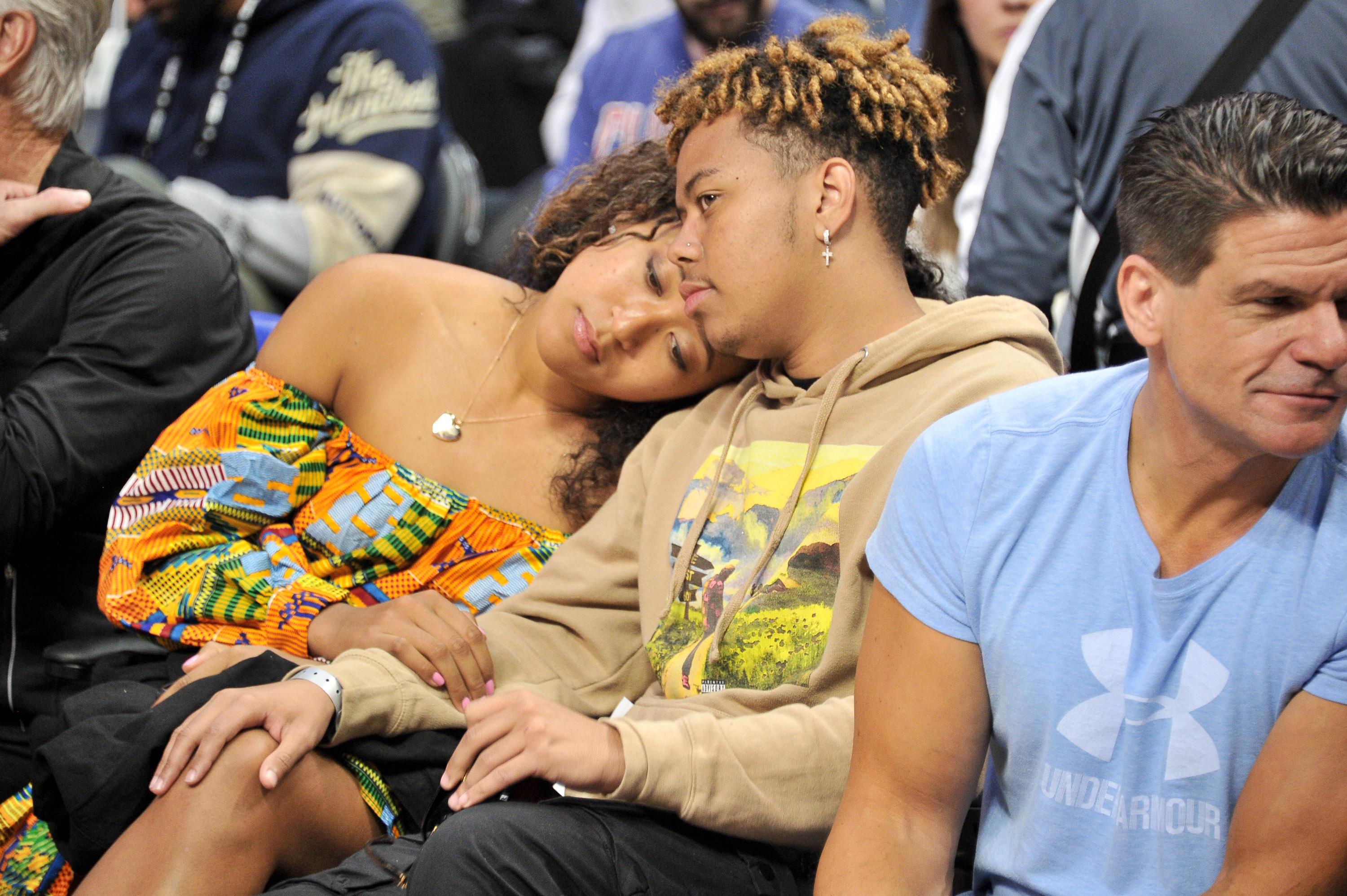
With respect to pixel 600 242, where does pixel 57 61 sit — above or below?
above

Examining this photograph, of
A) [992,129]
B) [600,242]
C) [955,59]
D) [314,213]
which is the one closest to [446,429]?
[600,242]

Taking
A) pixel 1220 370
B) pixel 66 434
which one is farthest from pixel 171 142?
pixel 1220 370

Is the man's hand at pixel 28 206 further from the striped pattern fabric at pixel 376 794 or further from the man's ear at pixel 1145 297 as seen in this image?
the man's ear at pixel 1145 297

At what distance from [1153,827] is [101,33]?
2248 mm

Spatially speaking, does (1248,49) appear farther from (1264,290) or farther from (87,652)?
(87,652)

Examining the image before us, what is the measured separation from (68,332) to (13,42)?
51cm

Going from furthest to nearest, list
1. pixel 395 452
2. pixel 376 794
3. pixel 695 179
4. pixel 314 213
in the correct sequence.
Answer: pixel 314 213
pixel 395 452
pixel 695 179
pixel 376 794

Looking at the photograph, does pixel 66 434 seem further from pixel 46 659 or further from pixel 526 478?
pixel 526 478

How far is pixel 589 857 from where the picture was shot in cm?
156

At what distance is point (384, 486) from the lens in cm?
223

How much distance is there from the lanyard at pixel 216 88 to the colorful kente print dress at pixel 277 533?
185cm

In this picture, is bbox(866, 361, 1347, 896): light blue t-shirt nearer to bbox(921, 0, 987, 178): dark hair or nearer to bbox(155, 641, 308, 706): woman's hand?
bbox(155, 641, 308, 706): woman's hand

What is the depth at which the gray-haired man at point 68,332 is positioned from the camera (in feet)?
7.04

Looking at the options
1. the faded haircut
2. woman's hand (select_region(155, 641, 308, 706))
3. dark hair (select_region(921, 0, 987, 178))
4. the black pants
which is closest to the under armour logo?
the black pants
